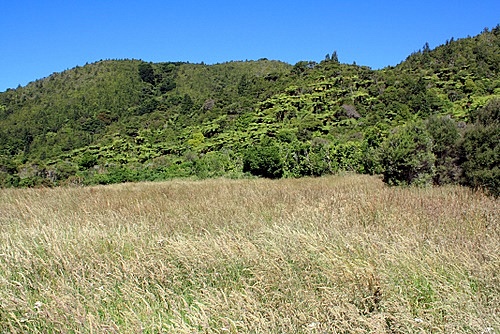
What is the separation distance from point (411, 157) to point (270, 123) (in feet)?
87.9

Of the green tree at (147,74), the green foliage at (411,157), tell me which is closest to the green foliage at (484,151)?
the green foliage at (411,157)

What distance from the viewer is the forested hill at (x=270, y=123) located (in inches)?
485

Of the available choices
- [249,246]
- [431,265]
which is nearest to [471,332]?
[431,265]

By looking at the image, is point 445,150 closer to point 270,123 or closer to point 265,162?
point 265,162

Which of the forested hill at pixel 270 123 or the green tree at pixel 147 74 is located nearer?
the forested hill at pixel 270 123

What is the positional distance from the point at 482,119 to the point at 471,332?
1157 cm

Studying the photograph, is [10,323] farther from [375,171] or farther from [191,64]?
[191,64]

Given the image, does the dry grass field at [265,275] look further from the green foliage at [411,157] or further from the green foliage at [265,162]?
the green foliage at [265,162]

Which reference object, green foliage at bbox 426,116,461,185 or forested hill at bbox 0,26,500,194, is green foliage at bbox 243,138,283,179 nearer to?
forested hill at bbox 0,26,500,194

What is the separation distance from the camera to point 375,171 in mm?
18969

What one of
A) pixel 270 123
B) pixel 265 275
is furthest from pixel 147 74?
pixel 265 275

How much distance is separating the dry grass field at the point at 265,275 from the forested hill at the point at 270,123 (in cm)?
709

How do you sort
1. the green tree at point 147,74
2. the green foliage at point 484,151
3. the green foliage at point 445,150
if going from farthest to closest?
the green tree at point 147,74 → the green foliage at point 445,150 → the green foliage at point 484,151

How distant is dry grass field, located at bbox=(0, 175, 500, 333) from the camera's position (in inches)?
86.7
